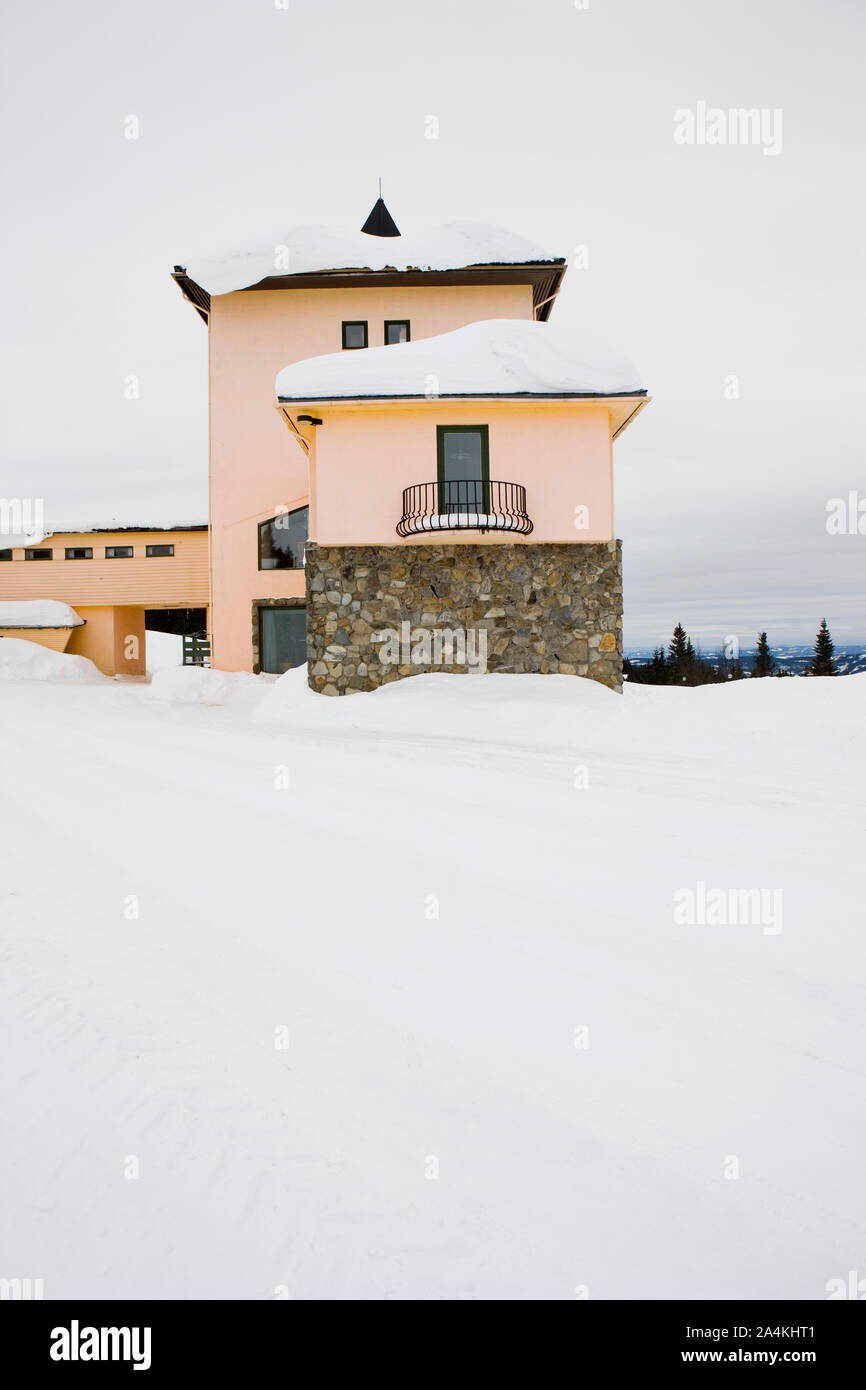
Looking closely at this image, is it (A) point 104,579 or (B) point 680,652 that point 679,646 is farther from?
(A) point 104,579

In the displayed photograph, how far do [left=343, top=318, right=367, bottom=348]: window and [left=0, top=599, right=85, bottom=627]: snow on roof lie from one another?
12439 millimetres

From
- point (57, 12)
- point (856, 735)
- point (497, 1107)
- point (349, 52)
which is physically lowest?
point (497, 1107)

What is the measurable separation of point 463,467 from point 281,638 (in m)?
6.98

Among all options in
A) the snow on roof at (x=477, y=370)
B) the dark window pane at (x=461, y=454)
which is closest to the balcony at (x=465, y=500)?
the dark window pane at (x=461, y=454)

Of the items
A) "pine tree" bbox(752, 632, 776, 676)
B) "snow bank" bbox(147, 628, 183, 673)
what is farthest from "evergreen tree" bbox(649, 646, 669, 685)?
"snow bank" bbox(147, 628, 183, 673)

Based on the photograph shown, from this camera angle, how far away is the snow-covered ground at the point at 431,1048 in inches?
66.7

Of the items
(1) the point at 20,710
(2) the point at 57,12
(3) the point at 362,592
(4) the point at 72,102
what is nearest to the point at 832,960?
(3) the point at 362,592

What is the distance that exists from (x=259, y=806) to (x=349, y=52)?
16.2 m

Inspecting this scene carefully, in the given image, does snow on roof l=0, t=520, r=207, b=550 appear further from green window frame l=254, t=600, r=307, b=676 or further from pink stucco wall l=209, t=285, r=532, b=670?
green window frame l=254, t=600, r=307, b=676

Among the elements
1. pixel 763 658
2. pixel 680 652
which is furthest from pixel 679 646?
pixel 763 658

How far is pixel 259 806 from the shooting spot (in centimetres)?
546

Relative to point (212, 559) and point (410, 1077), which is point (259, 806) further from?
point (212, 559)

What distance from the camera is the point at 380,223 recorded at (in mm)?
23141

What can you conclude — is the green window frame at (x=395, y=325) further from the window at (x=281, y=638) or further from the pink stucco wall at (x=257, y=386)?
the window at (x=281, y=638)
